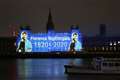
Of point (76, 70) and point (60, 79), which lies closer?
point (60, 79)

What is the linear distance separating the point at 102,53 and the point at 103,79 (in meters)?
147

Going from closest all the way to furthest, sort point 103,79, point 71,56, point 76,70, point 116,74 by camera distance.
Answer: point 103,79, point 116,74, point 76,70, point 71,56

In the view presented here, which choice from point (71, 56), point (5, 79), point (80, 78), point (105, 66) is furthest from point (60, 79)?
point (71, 56)

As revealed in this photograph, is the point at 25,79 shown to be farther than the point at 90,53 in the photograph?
No

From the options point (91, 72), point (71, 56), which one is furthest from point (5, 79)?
point (71, 56)

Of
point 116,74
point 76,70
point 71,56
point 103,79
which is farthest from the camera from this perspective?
point 71,56

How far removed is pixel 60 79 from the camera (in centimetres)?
4838

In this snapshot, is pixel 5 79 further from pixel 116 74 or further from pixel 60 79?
pixel 116 74

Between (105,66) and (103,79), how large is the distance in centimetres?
936

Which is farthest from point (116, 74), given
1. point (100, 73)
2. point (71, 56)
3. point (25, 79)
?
Result: point (71, 56)

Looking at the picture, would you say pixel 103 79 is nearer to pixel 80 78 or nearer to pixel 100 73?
pixel 80 78

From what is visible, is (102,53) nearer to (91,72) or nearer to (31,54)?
(31,54)

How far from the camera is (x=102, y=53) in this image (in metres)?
193

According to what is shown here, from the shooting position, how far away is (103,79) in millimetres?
46531
